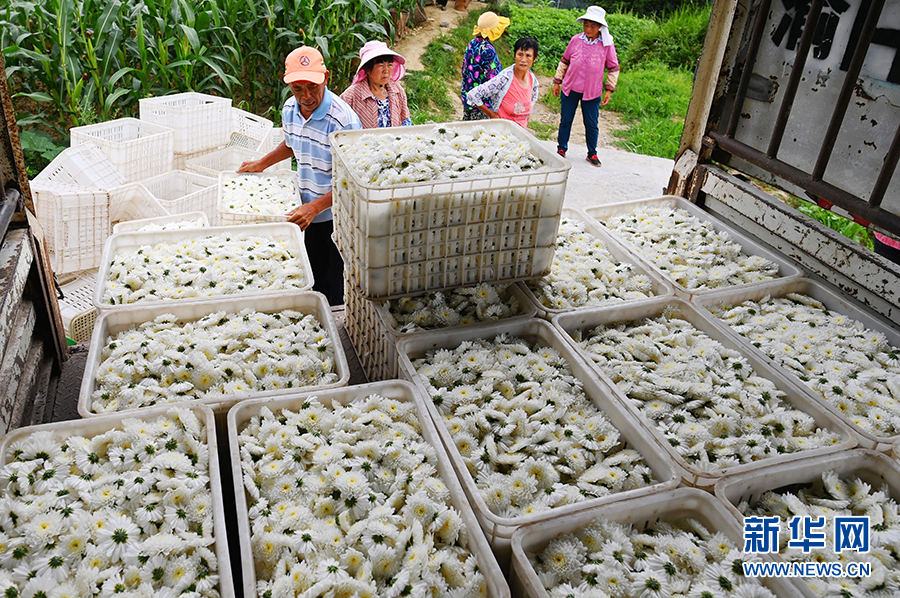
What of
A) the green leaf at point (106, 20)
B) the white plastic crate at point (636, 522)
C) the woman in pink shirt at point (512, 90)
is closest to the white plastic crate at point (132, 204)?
the green leaf at point (106, 20)

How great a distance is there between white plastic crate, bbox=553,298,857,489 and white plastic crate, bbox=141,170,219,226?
310cm

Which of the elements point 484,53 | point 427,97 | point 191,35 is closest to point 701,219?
point 484,53

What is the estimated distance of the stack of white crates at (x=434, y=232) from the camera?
2076 millimetres

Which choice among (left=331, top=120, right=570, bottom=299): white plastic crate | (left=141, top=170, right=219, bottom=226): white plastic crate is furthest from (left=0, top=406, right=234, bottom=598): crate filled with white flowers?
(left=141, top=170, right=219, bottom=226): white plastic crate

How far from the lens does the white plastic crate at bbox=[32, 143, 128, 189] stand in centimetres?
438

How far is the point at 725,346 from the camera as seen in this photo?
239 cm

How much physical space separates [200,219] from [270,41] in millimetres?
4338

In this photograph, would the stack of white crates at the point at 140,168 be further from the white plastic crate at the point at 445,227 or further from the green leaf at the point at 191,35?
the white plastic crate at the point at 445,227

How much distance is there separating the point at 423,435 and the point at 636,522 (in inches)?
24.9

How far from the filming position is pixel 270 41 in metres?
7.13

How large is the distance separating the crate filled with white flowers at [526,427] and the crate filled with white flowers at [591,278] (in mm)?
214

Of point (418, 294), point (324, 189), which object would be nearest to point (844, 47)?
point (418, 294)

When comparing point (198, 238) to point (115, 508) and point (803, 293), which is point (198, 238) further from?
point (803, 293)

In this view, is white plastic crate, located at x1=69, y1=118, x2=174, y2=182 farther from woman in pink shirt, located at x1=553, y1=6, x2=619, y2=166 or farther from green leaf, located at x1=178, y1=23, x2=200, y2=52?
woman in pink shirt, located at x1=553, y1=6, x2=619, y2=166
